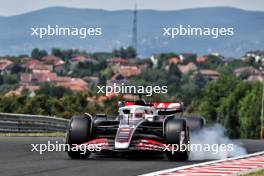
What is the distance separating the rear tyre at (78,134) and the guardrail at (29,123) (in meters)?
13.7

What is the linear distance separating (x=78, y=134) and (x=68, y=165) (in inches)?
83.8

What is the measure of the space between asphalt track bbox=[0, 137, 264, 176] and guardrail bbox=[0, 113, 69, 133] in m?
12.4

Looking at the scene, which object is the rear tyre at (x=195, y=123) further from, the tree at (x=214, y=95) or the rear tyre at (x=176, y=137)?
the tree at (x=214, y=95)

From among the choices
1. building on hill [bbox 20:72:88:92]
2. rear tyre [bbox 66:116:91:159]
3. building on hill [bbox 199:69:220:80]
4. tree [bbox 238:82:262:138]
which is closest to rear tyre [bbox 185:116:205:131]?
rear tyre [bbox 66:116:91:159]

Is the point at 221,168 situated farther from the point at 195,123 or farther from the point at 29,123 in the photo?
the point at 29,123

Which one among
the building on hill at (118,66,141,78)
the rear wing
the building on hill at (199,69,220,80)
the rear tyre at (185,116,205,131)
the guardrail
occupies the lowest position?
the building on hill at (199,69,220,80)

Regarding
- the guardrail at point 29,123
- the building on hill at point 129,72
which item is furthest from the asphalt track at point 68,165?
the building on hill at point 129,72

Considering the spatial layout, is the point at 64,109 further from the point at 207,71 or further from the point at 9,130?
the point at 207,71

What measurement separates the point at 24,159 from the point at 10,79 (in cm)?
12965

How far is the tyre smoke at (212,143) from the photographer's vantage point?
2067 centimetres

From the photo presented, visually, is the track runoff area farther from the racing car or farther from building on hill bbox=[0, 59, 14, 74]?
building on hill bbox=[0, 59, 14, 74]

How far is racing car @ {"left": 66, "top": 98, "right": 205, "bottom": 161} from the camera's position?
61.8 feet

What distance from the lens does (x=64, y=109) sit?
70250 mm

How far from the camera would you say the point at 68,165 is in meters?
17.0
